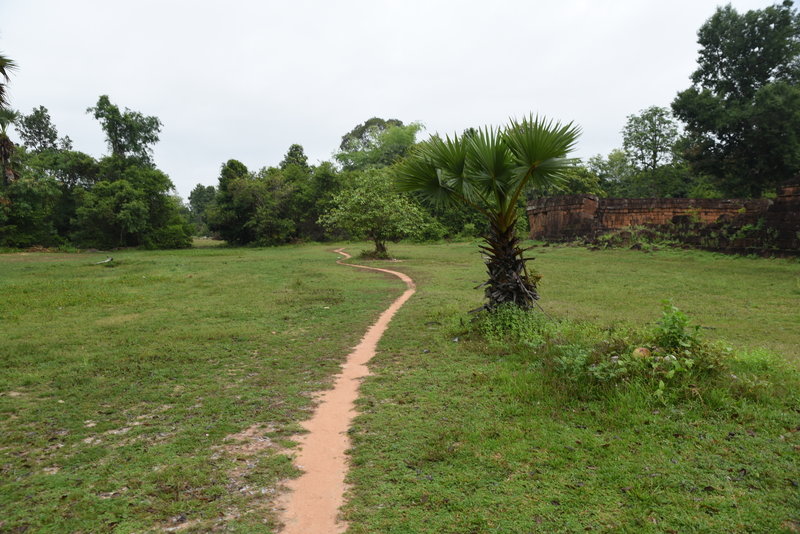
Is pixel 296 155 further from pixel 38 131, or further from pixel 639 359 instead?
pixel 639 359

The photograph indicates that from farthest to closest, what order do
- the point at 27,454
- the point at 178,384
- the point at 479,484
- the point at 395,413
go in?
1. the point at 178,384
2. the point at 395,413
3. the point at 27,454
4. the point at 479,484

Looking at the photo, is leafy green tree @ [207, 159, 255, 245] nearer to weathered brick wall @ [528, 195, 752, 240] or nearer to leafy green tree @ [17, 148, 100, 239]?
leafy green tree @ [17, 148, 100, 239]

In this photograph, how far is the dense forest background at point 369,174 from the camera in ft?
70.4

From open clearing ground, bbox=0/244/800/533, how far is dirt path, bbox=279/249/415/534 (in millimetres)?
127

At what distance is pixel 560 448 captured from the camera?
322 cm

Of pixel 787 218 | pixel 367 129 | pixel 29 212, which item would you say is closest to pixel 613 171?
pixel 787 218

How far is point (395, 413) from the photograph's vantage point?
4035 millimetres

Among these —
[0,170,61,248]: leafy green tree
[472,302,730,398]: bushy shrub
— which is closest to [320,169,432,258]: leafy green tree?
[472,302,730,398]: bushy shrub

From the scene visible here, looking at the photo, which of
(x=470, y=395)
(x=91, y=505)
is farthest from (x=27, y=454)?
(x=470, y=395)

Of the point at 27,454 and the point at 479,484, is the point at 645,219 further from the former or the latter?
the point at 27,454

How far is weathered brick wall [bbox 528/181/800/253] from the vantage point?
14547 mm

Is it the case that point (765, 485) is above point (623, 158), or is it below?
below

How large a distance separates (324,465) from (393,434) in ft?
2.22

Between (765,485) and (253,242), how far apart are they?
38.1m
